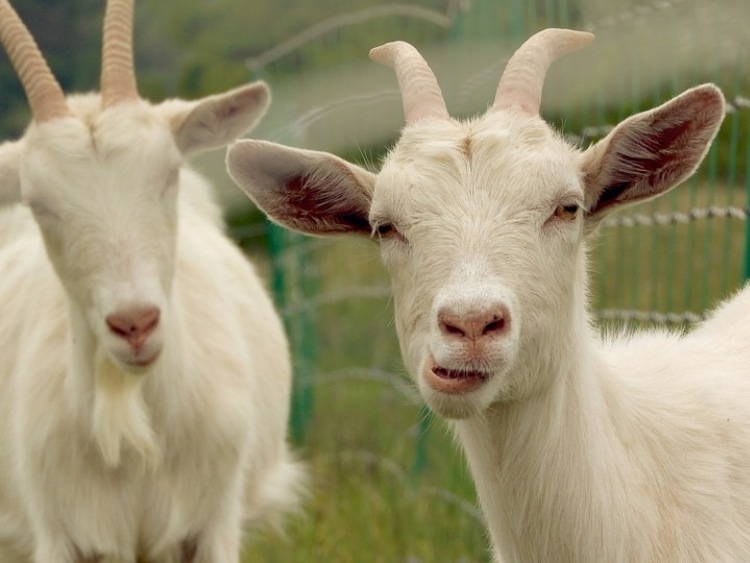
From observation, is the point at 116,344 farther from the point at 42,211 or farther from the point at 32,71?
the point at 32,71

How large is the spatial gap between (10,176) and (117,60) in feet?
1.97

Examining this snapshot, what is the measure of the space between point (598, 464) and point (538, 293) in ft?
1.80

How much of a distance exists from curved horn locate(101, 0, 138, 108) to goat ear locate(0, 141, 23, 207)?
0.40m

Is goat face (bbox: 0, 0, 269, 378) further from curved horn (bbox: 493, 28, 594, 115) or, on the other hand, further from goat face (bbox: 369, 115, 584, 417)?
curved horn (bbox: 493, 28, 594, 115)

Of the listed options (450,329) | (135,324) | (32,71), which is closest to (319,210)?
(450,329)

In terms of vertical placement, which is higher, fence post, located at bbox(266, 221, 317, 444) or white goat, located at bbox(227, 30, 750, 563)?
white goat, located at bbox(227, 30, 750, 563)

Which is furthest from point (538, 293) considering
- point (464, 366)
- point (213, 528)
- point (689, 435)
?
point (213, 528)

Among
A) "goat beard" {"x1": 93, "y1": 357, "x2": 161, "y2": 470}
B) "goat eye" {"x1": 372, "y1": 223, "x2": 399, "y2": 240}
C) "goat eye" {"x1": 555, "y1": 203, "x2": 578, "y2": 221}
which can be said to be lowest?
"goat beard" {"x1": 93, "y1": 357, "x2": 161, "y2": 470}

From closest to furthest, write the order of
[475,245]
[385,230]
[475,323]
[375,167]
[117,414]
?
[475,323]
[475,245]
[385,230]
[375,167]
[117,414]

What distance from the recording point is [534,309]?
319 cm

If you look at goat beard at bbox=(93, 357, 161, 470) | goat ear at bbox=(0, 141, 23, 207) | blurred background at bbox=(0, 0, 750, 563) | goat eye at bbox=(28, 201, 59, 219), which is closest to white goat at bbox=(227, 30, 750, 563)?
blurred background at bbox=(0, 0, 750, 563)

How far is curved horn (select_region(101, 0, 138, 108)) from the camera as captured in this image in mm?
5027

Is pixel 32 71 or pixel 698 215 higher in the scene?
pixel 32 71

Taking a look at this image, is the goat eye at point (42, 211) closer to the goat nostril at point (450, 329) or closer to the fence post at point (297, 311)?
the goat nostril at point (450, 329)
